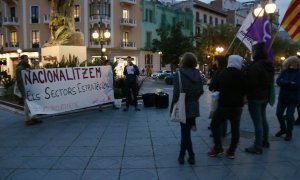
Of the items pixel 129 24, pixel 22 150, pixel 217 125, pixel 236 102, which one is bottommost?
pixel 22 150

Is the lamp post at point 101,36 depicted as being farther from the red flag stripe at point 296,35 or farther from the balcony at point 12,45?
the balcony at point 12,45

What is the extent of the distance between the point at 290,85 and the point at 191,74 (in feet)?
8.72

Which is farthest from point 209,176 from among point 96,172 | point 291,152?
point 291,152

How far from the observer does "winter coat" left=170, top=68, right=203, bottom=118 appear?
5629 millimetres

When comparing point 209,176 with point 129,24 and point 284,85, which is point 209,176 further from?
point 129,24

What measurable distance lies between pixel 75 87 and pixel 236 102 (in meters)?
6.24

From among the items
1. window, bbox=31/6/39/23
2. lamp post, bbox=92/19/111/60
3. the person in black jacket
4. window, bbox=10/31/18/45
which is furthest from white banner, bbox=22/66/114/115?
window, bbox=10/31/18/45

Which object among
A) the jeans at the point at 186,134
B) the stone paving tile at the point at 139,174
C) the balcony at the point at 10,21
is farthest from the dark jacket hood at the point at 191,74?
the balcony at the point at 10,21

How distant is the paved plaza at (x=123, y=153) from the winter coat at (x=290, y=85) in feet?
2.73

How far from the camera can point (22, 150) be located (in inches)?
268

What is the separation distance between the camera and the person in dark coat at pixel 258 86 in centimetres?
604

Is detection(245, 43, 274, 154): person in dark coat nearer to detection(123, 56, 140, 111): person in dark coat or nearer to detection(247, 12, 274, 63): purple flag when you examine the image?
detection(247, 12, 274, 63): purple flag

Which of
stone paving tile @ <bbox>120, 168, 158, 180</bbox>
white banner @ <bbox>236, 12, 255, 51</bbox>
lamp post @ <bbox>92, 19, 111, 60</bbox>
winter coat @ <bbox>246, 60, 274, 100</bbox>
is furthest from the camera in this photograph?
lamp post @ <bbox>92, 19, 111, 60</bbox>

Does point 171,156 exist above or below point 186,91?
below
